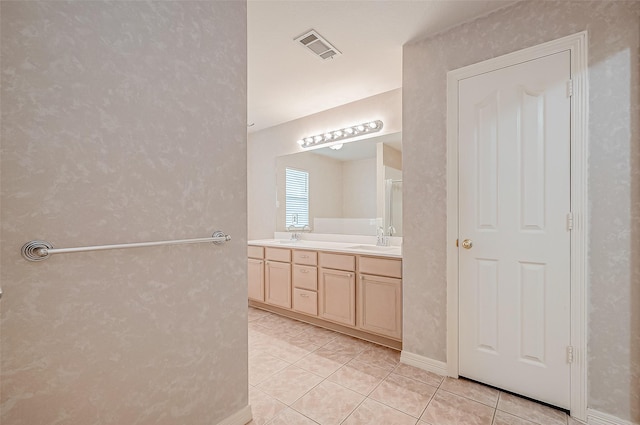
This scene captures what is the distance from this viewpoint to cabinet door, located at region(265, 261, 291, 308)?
3.15 m

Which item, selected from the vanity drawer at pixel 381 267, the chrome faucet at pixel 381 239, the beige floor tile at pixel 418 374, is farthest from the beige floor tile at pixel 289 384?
the chrome faucet at pixel 381 239

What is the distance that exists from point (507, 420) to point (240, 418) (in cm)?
142

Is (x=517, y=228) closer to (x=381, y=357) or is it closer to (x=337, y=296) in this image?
(x=381, y=357)

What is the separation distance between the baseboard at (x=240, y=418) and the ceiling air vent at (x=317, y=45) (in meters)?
2.35

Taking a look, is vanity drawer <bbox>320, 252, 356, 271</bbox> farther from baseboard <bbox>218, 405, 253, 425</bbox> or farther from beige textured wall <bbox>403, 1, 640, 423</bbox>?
→ beige textured wall <bbox>403, 1, 640, 423</bbox>

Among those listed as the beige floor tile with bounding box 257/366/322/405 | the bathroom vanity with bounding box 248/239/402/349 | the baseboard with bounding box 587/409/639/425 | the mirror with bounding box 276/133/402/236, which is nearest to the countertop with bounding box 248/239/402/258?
the bathroom vanity with bounding box 248/239/402/349

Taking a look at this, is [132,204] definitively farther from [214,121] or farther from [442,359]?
[442,359]

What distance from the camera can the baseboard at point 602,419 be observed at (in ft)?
5.00

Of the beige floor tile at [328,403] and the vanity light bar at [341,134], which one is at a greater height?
the vanity light bar at [341,134]

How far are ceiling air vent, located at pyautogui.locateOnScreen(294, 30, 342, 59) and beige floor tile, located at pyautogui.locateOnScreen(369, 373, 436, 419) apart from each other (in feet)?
7.89

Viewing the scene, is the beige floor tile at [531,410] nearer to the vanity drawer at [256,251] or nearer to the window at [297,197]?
the vanity drawer at [256,251]

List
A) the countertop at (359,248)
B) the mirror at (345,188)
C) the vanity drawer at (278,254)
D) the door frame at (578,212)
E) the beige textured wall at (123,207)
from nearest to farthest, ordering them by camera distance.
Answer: the beige textured wall at (123,207)
the door frame at (578,212)
the countertop at (359,248)
the mirror at (345,188)
the vanity drawer at (278,254)

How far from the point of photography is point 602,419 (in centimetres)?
156

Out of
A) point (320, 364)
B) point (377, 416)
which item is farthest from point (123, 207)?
point (320, 364)
